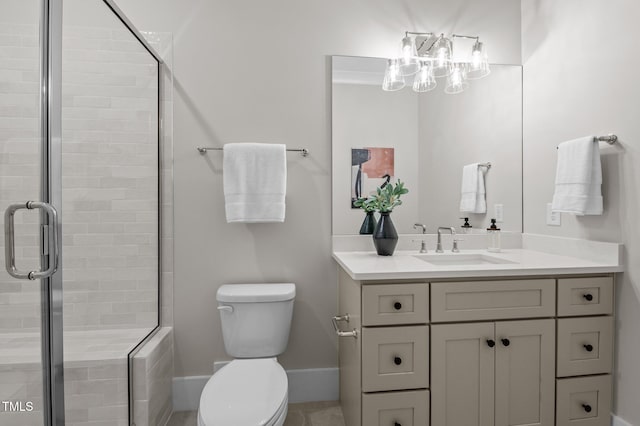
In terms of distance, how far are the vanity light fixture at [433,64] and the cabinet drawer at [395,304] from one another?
1.17m

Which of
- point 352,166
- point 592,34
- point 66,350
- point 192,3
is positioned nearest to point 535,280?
point 352,166

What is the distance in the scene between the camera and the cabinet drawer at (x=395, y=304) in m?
1.35

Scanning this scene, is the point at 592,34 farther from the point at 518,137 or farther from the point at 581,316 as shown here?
the point at 581,316

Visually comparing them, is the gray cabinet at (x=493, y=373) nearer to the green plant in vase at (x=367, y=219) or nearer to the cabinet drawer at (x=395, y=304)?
the cabinet drawer at (x=395, y=304)

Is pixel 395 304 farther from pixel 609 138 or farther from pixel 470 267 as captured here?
pixel 609 138

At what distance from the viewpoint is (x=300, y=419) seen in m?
1.79

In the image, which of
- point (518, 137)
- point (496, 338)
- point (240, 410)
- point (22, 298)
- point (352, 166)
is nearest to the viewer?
point (22, 298)

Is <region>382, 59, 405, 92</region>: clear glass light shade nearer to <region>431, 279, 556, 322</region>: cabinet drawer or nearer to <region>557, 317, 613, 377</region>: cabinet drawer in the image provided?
<region>431, 279, 556, 322</region>: cabinet drawer

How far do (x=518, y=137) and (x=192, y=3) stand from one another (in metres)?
2.02

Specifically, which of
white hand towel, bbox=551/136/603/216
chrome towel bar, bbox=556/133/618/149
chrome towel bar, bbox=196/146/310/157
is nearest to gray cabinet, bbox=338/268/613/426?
white hand towel, bbox=551/136/603/216

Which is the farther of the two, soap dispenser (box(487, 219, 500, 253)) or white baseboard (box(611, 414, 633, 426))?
soap dispenser (box(487, 219, 500, 253))

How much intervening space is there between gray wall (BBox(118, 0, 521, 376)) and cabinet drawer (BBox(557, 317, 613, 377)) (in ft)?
3.55

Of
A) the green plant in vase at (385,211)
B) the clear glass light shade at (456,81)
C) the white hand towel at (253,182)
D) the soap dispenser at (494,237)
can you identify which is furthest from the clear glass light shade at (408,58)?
the soap dispenser at (494,237)

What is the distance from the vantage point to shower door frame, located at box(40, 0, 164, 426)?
1122mm
